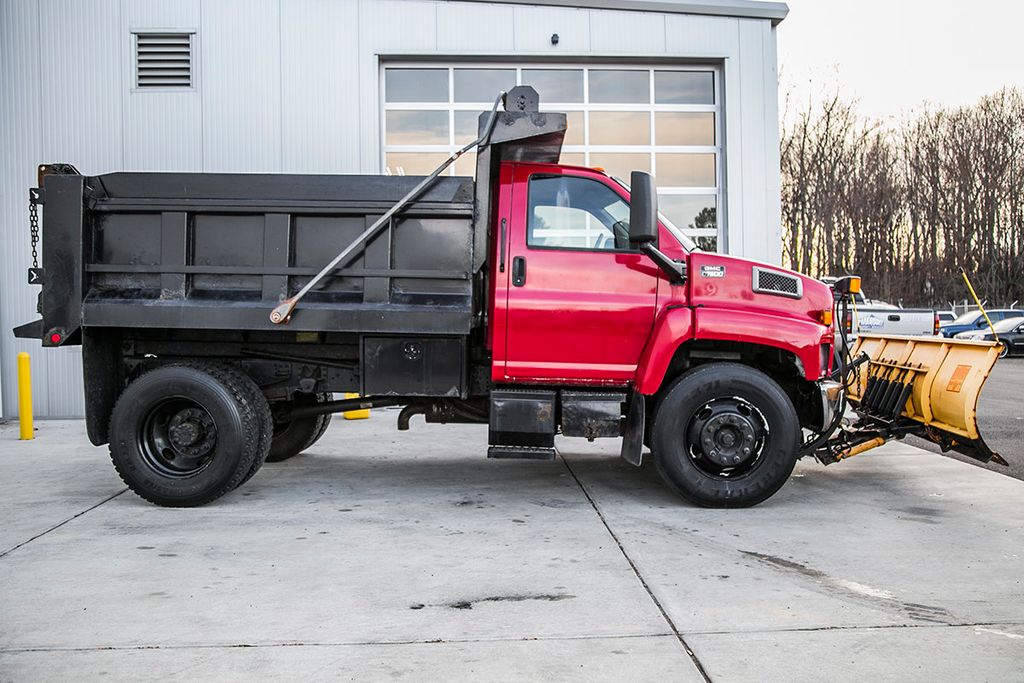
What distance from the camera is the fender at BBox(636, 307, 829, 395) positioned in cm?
652

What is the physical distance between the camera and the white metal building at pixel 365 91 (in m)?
12.2

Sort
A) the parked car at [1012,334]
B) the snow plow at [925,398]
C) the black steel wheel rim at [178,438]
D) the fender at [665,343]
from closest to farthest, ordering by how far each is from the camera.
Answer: the fender at [665,343]
the black steel wheel rim at [178,438]
the snow plow at [925,398]
the parked car at [1012,334]

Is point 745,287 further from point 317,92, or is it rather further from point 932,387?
point 317,92

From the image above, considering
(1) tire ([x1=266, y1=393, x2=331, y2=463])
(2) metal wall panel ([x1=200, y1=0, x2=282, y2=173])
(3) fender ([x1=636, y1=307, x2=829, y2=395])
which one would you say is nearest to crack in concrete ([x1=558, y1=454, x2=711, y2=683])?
(3) fender ([x1=636, y1=307, x2=829, y2=395])

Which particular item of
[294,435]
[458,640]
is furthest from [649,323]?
[294,435]

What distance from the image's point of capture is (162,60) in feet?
40.9

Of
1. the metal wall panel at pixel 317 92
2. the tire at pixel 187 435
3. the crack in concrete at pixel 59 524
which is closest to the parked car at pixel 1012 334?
the metal wall panel at pixel 317 92

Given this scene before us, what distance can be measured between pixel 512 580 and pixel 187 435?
3.02 m

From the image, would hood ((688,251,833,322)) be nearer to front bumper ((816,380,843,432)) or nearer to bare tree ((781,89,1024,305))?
front bumper ((816,380,843,432))

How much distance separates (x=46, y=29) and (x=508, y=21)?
6067 mm

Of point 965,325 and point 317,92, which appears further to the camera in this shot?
point 965,325

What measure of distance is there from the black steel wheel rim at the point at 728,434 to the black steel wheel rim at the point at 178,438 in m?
3.45

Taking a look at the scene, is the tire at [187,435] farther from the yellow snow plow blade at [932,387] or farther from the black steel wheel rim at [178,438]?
the yellow snow plow blade at [932,387]

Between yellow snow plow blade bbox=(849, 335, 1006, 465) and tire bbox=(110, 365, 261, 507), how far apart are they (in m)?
5.05
